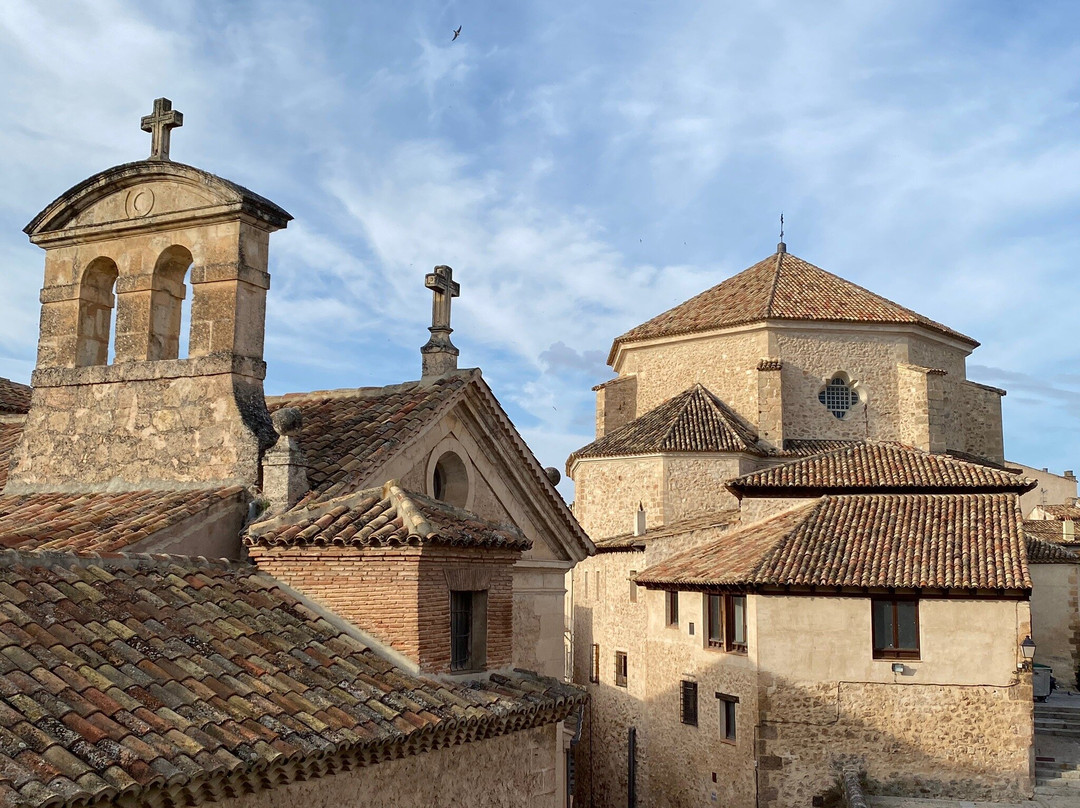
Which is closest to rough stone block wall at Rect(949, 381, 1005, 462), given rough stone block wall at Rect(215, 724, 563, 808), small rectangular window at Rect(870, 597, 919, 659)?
small rectangular window at Rect(870, 597, 919, 659)

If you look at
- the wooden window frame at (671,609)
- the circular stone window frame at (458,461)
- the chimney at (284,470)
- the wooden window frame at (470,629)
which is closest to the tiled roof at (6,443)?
the chimney at (284,470)

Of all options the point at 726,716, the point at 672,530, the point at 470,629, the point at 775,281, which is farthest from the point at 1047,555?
the point at 470,629

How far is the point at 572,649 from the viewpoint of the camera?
96.4 ft

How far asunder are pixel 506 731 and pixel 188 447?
3.89 metres

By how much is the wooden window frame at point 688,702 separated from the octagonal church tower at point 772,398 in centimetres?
604

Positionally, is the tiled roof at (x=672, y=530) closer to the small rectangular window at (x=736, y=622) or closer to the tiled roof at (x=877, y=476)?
the tiled roof at (x=877, y=476)

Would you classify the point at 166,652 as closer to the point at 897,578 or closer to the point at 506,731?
the point at 506,731

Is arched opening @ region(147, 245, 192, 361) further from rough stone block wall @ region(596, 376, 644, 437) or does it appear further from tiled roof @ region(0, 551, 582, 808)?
rough stone block wall @ region(596, 376, 644, 437)

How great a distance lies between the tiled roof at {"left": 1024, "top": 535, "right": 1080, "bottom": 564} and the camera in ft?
90.4

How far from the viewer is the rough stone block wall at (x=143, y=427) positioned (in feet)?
27.9

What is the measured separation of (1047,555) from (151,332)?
2660cm

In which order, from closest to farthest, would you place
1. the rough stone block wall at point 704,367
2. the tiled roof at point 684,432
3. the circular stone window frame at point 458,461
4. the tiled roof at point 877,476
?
the circular stone window frame at point 458,461 < the tiled roof at point 877,476 < the tiled roof at point 684,432 < the rough stone block wall at point 704,367

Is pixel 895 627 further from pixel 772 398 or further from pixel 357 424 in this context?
pixel 357 424

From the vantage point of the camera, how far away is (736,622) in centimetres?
1858
